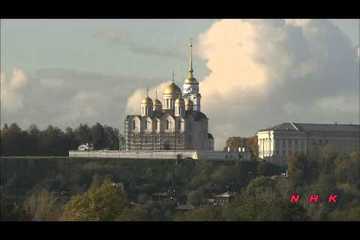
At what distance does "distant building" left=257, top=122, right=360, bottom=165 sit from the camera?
210ft

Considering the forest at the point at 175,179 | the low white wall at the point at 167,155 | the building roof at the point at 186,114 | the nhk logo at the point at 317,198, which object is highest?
the building roof at the point at 186,114

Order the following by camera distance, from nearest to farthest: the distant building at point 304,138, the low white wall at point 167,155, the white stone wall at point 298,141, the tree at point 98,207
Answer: the tree at point 98,207, the low white wall at point 167,155, the white stone wall at point 298,141, the distant building at point 304,138

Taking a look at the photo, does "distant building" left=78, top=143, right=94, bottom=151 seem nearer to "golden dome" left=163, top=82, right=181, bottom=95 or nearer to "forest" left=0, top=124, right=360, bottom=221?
"forest" left=0, top=124, right=360, bottom=221

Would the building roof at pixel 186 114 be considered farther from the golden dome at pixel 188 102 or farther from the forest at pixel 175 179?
the forest at pixel 175 179

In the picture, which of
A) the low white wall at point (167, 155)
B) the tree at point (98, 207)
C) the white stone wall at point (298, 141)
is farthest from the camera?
the white stone wall at point (298, 141)

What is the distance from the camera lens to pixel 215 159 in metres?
54.6

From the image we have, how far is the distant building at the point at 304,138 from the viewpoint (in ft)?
210

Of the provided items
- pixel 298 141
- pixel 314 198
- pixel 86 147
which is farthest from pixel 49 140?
pixel 314 198

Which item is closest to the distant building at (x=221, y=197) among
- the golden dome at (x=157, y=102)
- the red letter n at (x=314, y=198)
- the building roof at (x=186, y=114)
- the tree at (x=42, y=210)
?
the red letter n at (x=314, y=198)

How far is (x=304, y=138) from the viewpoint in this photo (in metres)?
65.5

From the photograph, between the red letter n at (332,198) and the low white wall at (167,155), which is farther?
the low white wall at (167,155)

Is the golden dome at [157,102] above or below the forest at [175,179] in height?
above
